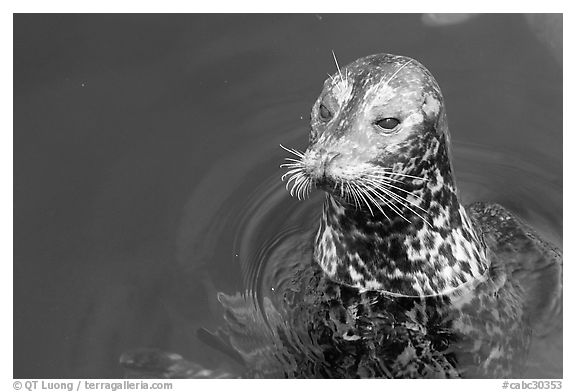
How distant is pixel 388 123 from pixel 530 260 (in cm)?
176

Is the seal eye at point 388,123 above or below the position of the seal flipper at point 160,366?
above

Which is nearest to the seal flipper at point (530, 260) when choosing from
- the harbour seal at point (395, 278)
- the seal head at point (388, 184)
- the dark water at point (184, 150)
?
the harbour seal at point (395, 278)

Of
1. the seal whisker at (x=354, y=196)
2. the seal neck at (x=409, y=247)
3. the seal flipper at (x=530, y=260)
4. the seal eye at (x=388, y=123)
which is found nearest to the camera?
the seal whisker at (x=354, y=196)

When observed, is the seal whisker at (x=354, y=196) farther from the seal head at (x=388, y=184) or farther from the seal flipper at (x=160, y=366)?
the seal flipper at (x=160, y=366)

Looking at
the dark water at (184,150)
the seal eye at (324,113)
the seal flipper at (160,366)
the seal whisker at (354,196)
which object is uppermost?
the dark water at (184,150)

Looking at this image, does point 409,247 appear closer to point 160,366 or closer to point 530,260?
point 530,260

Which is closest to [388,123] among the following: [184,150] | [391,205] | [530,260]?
[391,205]

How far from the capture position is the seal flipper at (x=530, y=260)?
5926 mm

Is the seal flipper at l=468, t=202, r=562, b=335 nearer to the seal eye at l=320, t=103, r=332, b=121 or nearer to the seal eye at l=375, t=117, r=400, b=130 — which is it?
the seal eye at l=375, t=117, r=400, b=130

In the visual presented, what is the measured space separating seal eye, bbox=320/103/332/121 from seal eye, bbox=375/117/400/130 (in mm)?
308

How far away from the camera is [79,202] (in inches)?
263

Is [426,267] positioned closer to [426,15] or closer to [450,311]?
[450,311]

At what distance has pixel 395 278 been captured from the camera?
19.1ft
